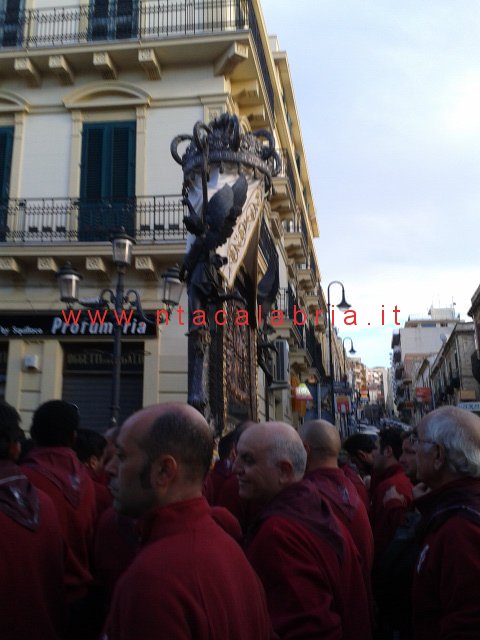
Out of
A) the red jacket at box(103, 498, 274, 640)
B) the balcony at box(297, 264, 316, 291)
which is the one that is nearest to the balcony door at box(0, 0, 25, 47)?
the balcony at box(297, 264, 316, 291)

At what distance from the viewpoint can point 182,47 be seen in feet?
46.5

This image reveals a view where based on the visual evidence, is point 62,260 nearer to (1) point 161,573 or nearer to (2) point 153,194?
(2) point 153,194

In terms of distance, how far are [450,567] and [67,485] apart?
6.75 ft

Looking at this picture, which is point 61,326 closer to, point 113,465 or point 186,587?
point 113,465

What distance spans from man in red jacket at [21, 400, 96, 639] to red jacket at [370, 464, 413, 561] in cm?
207

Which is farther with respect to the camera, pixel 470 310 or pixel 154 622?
pixel 470 310

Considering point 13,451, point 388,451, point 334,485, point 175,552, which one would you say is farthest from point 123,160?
point 175,552

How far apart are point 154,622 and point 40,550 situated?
1.18 m

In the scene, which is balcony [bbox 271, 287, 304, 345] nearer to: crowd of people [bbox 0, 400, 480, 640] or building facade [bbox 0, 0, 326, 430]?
building facade [bbox 0, 0, 326, 430]

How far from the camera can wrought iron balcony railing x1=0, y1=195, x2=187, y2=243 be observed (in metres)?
13.6

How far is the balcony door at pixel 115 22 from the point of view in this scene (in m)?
15.0

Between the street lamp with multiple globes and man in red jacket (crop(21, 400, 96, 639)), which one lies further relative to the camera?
the street lamp with multiple globes

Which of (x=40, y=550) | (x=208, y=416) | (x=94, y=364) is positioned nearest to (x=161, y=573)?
(x=40, y=550)

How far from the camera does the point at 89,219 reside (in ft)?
45.8
